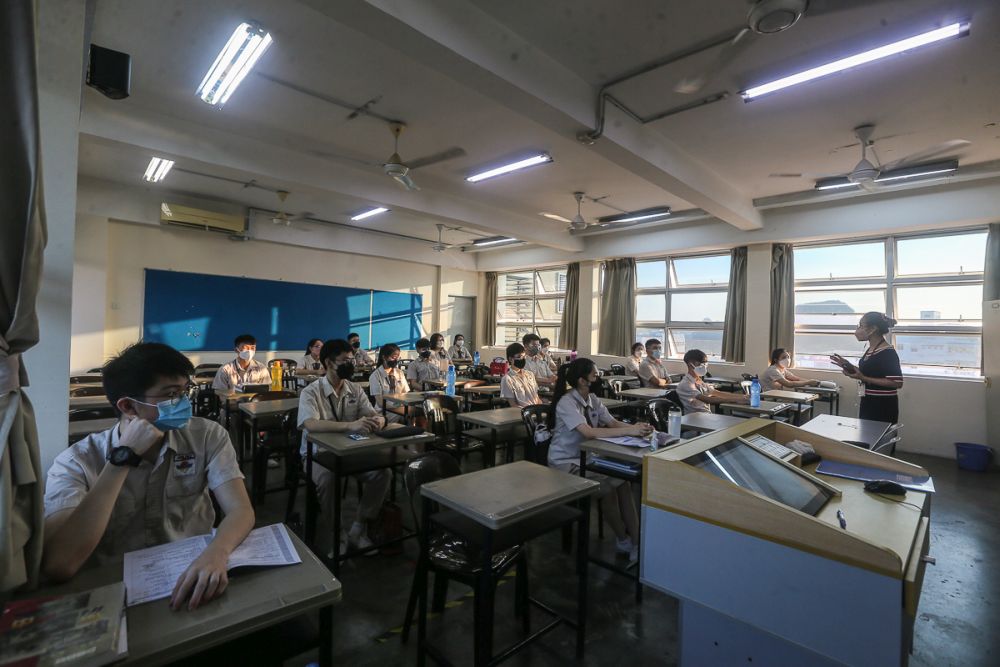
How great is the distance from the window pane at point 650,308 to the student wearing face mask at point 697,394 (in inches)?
148

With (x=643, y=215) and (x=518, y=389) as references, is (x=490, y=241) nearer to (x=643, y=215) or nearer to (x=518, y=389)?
(x=643, y=215)

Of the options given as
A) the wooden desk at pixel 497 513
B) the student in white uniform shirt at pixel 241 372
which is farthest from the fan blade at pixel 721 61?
the student in white uniform shirt at pixel 241 372

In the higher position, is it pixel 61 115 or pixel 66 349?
pixel 61 115

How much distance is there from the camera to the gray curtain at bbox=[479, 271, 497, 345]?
Result: 1098 cm

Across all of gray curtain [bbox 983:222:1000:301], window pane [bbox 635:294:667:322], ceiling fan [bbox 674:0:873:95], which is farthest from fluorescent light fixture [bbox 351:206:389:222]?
gray curtain [bbox 983:222:1000:301]

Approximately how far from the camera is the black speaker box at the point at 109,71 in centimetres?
203

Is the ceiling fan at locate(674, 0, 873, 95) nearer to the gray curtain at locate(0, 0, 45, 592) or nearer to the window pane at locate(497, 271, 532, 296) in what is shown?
the gray curtain at locate(0, 0, 45, 592)

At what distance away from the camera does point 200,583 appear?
1.04 m

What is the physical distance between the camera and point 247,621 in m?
0.98

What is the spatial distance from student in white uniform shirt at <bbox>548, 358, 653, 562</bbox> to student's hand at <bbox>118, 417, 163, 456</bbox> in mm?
2045

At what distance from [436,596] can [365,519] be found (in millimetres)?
786

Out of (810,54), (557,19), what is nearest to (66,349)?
(557,19)

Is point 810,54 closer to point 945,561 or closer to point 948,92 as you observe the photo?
point 948,92

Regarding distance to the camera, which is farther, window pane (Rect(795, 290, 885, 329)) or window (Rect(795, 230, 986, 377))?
window pane (Rect(795, 290, 885, 329))
